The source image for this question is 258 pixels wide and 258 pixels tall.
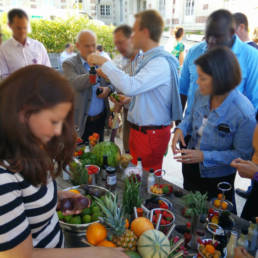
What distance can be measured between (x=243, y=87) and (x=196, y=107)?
0.60 metres

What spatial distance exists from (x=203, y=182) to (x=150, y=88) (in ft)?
2.85

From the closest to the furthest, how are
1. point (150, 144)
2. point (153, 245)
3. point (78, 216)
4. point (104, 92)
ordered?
point (153, 245) < point (78, 216) < point (150, 144) < point (104, 92)

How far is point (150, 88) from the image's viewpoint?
1.98 m

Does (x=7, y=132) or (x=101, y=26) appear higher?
(x=101, y=26)

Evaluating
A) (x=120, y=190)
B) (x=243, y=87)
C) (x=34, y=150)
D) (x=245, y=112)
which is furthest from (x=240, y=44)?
(x=34, y=150)

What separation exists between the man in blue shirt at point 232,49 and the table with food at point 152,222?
968mm

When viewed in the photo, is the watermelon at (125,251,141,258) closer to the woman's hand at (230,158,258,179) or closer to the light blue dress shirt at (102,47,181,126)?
the woman's hand at (230,158,258,179)

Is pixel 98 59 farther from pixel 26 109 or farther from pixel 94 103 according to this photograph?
pixel 26 109

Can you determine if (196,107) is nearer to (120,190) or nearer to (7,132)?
(120,190)

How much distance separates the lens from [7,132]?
0.73 metres

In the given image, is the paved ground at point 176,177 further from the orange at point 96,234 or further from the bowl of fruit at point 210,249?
the orange at point 96,234

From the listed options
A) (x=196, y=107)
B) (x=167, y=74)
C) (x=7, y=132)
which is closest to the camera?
(x=7, y=132)

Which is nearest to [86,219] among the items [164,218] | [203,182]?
[164,218]

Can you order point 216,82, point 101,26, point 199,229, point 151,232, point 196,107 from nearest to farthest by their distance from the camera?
1. point 151,232
2. point 199,229
3. point 216,82
4. point 196,107
5. point 101,26
